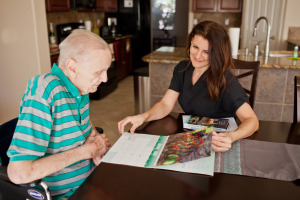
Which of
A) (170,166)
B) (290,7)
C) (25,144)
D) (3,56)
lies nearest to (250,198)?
(170,166)

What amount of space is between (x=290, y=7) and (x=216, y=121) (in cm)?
431

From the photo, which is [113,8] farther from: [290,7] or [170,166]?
[170,166]

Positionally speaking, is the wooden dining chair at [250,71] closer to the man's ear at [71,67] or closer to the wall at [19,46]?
the man's ear at [71,67]

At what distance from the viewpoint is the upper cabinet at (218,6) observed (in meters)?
5.26

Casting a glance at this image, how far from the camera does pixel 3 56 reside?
311 cm

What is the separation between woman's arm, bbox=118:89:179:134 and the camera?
1342 mm

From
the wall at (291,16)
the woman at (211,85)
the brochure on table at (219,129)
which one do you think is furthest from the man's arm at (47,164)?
the wall at (291,16)

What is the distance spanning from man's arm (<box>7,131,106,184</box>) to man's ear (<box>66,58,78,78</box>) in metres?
0.28

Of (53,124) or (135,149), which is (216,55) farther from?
(53,124)

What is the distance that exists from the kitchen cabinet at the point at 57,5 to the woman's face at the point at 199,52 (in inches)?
103

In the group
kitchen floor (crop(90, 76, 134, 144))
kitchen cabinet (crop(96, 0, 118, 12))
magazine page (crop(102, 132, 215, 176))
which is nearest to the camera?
magazine page (crop(102, 132, 215, 176))

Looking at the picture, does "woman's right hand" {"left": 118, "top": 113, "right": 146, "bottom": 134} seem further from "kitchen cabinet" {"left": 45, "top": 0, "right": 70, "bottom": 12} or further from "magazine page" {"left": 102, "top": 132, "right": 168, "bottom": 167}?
"kitchen cabinet" {"left": 45, "top": 0, "right": 70, "bottom": 12}

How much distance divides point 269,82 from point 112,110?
2152 millimetres

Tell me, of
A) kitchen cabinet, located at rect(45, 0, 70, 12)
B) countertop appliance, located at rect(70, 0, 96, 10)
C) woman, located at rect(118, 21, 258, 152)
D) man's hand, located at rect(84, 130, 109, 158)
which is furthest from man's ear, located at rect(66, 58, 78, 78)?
countertop appliance, located at rect(70, 0, 96, 10)
